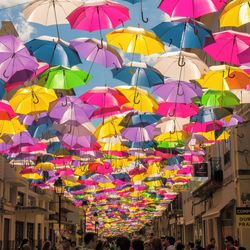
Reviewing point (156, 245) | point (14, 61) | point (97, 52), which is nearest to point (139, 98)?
point (97, 52)

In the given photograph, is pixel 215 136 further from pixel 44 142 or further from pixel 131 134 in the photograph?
pixel 44 142

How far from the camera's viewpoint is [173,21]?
10.0 metres

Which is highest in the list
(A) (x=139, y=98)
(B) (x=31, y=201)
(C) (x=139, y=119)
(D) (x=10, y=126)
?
(A) (x=139, y=98)

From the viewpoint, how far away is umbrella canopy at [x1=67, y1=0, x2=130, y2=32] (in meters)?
9.49

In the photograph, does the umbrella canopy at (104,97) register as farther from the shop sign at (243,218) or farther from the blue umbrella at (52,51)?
the shop sign at (243,218)

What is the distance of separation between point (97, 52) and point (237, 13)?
132 inches

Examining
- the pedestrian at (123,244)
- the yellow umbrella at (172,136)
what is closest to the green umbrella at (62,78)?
the yellow umbrella at (172,136)

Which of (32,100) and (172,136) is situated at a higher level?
(32,100)

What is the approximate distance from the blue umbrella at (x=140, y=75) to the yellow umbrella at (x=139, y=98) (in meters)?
0.67

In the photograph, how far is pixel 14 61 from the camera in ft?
34.7

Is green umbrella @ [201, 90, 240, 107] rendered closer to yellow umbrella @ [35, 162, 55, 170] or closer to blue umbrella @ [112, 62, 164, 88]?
blue umbrella @ [112, 62, 164, 88]

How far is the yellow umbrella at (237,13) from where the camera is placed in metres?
8.86

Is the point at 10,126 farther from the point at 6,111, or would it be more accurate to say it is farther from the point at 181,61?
the point at 181,61

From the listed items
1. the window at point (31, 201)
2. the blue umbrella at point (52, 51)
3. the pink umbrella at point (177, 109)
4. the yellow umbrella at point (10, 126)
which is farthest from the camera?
the window at point (31, 201)
